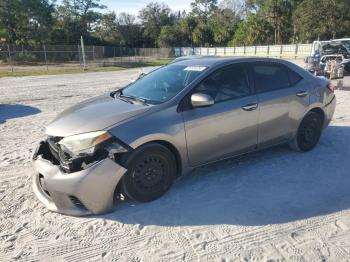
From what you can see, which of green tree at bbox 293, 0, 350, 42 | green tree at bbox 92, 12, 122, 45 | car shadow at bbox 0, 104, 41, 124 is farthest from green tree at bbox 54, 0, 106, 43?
car shadow at bbox 0, 104, 41, 124

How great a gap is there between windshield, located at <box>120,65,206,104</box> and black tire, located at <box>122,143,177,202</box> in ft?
2.22

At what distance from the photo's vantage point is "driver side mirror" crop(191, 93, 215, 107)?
4.04m

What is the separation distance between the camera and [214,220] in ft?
12.0

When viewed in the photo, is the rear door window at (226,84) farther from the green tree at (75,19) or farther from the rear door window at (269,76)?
the green tree at (75,19)

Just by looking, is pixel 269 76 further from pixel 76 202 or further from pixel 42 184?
pixel 42 184

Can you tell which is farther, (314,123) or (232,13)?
(232,13)

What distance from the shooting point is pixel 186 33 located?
78312 millimetres

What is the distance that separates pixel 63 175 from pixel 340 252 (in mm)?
2774

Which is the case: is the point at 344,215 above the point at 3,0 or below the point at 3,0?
below

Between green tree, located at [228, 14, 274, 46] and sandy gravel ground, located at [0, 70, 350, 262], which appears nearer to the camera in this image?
sandy gravel ground, located at [0, 70, 350, 262]

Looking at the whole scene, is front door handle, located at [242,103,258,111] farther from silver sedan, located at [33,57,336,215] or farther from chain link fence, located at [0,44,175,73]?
chain link fence, located at [0,44,175,73]

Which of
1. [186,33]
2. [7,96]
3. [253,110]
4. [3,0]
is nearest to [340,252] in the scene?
[253,110]

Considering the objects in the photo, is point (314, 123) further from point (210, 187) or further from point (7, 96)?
point (7, 96)

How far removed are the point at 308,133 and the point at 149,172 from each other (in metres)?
2.97
